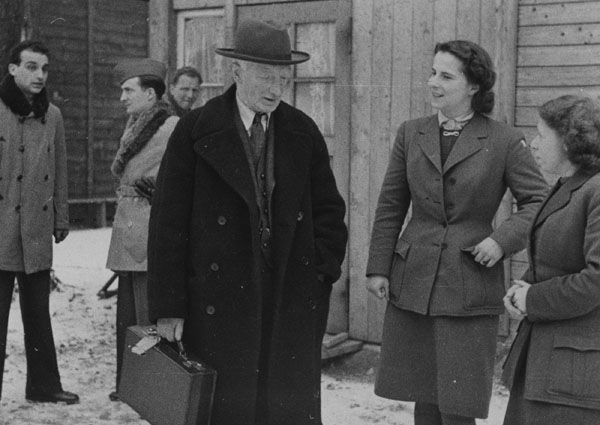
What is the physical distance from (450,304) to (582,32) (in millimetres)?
2359

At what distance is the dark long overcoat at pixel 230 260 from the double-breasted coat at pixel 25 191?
6.56 feet

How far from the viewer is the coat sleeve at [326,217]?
3.79 metres

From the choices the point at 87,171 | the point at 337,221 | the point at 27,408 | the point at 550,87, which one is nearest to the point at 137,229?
the point at 27,408

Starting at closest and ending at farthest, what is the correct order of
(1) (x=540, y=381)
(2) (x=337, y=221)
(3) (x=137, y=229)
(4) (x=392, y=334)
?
(1) (x=540, y=381) < (2) (x=337, y=221) < (4) (x=392, y=334) < (3) (x=137, y=229)

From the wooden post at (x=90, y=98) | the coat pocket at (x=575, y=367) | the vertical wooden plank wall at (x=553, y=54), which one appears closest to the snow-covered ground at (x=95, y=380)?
the vertical wooden plank wall at (x=553, y=54)

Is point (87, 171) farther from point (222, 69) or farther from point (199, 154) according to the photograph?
point (199, 154)

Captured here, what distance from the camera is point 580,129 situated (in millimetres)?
3201

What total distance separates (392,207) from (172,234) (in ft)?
3.59

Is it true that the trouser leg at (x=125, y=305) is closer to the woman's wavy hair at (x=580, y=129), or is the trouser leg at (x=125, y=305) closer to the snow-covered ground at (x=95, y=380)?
the snow-covered ground at (x=95, y=380)

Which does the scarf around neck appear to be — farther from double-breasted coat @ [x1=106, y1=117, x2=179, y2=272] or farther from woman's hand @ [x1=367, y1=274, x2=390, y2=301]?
woman's hand @ [x1=367, y1=274, x2=390, y2=301]

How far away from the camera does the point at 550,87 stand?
5.67 metres

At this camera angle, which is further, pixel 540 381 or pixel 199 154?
pixel 199 154

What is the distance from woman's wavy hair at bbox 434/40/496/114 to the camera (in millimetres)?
3986

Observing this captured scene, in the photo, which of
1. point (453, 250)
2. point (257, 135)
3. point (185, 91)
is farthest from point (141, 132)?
point (453, 250)
